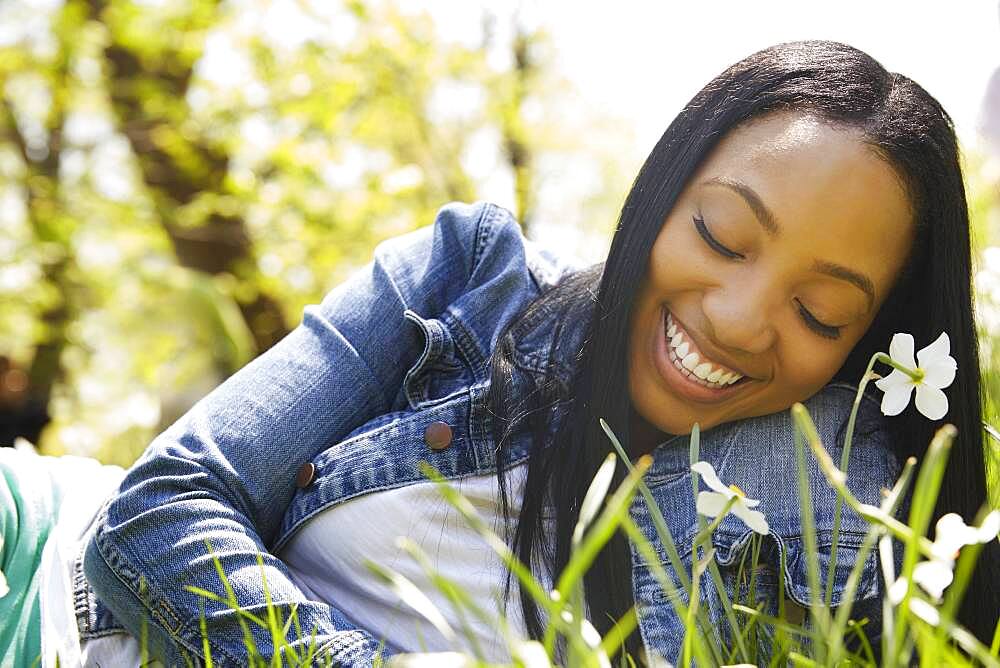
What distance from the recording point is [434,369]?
155 cm

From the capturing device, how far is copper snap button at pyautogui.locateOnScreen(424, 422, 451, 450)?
1460 millimetres

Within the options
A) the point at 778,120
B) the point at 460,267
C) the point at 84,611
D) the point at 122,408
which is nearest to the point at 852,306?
the point at 778,120

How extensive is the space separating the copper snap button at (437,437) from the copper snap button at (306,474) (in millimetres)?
164

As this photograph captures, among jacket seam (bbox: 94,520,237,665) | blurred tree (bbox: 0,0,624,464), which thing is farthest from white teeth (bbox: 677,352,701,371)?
blurred tree (bbox: 0,0,624,464)

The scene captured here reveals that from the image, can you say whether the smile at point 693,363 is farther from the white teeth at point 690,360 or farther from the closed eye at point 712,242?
the closed eye at point 712,242

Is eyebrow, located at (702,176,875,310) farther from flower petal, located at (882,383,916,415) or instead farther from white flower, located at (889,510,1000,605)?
white flower, located at (889,510,1000,605)

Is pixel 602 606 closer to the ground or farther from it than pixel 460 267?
closer to the ground

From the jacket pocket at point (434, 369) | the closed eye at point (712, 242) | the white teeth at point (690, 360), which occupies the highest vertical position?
the closed eye at point (712, 242)

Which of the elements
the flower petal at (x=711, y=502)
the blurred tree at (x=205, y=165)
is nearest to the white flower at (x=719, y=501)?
the flower petal at (x=711, y=502)

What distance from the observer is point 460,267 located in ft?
5.46

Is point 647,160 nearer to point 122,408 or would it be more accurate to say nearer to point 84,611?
point 84,611

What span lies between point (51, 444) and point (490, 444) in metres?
4.70

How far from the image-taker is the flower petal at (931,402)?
0.95 metres

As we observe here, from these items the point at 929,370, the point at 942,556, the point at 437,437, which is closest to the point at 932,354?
the point at 929,370
